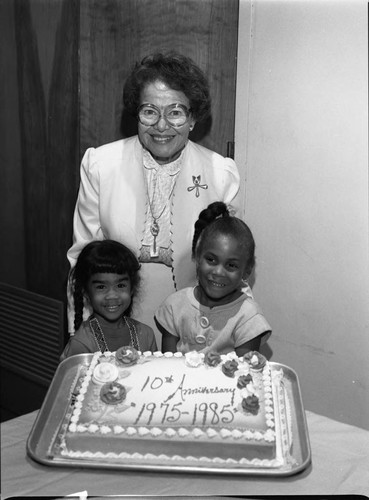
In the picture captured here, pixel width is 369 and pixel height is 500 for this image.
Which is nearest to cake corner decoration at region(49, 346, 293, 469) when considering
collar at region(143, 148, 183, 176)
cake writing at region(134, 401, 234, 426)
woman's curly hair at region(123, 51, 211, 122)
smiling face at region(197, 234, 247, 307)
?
cake writing at region(134, 401, 234, 426)

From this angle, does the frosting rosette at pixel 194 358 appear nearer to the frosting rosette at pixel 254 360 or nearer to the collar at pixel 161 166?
the frosting rosette at pixel 254 360

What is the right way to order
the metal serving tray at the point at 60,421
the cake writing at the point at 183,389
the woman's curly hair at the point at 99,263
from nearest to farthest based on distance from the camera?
the metal serving tray at the point at 60,421, the cake writing at the point at 183,389, the woman's curly hair at the point at 99,263

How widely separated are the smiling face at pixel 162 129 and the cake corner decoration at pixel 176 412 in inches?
13.5

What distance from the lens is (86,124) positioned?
1.03 meters

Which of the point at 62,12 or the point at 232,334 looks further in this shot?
the point at 232,334

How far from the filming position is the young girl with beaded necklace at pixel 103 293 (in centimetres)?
108

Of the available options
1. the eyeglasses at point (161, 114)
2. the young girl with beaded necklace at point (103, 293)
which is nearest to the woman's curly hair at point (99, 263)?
the young girl with beaded necklace at point (103, 293)

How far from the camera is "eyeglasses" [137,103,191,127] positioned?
1049 millimetres

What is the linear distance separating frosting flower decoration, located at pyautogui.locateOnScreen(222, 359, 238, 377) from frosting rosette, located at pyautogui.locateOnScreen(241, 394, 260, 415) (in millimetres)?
68

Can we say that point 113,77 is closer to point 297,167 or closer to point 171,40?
point 171,40

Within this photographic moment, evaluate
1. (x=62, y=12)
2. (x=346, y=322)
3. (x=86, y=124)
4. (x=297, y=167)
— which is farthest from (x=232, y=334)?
(x=62, y=12)

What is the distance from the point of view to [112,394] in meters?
0.95

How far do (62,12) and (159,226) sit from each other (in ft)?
1.27

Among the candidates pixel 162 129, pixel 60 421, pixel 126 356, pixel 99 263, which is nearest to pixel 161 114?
pixel 162 129
